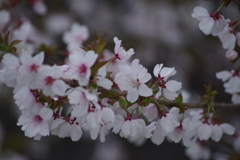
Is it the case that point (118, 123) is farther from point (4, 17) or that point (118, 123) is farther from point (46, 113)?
point (4, 17)

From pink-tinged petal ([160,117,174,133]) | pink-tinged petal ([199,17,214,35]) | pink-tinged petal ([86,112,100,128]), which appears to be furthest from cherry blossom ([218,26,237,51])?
pink-tinged petal ([86,112,100,128])

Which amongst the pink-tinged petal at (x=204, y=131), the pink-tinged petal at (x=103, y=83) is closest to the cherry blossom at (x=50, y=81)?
the pink-tinged petal at (x=103, y=83)

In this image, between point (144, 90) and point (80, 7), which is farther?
point (80, 7)

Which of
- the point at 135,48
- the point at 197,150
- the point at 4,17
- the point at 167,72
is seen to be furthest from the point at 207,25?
the point at 135,48

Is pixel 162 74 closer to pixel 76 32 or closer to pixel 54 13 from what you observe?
pixel 76 32

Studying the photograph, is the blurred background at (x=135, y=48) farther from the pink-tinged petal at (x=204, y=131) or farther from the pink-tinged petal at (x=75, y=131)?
the pink-tinged petal at (x=75, y=131)

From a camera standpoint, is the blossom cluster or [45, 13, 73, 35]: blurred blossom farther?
[45, 13, 73, 35]: blurred blossom

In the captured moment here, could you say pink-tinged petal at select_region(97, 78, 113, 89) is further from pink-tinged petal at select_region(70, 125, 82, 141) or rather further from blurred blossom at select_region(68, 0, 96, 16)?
A: blurred blossom at select_region(68, 0, 96, 16)
